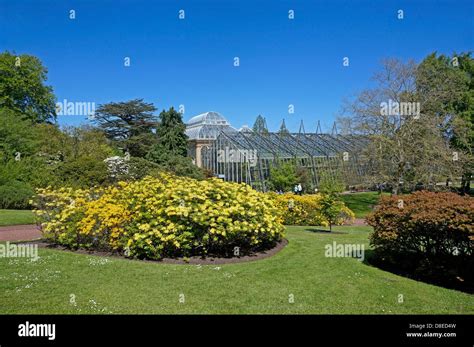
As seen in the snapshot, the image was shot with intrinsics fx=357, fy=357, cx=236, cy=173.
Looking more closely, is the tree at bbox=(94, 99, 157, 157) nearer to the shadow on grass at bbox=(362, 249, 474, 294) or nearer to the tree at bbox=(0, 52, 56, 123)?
the tree at bbox=(0, 52, 56, 123)

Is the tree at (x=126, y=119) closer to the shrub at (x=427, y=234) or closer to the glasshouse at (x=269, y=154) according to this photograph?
the glasshouse at (x=269, y=154)

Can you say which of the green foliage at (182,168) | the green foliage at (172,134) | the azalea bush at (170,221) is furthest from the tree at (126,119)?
the azalea bush at (170,221)

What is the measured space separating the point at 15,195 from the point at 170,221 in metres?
14.1

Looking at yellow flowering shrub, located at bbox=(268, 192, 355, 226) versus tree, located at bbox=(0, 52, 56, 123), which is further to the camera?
tree, located at bbox=(0, 52, 56, 123)

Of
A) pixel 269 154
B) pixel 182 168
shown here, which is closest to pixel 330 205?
pixel 182 168

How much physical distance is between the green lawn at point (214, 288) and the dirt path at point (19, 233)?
3.42 m

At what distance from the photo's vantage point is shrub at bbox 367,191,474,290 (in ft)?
20.6

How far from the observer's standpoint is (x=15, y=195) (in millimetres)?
18156

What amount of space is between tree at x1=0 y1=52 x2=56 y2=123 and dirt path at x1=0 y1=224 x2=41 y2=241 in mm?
26056

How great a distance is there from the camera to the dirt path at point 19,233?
10703 millimetres

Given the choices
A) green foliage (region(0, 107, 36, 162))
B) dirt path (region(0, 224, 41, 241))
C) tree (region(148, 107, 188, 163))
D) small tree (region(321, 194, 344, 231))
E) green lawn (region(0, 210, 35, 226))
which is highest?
tree (region(148, 107, 188, 163))

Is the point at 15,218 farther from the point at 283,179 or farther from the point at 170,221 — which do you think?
the point at 283,179

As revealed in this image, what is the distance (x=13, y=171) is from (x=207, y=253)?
16642mm

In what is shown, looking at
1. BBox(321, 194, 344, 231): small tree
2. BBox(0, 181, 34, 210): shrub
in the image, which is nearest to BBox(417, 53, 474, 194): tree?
BBox(321, 194, 344, 231): small tree
